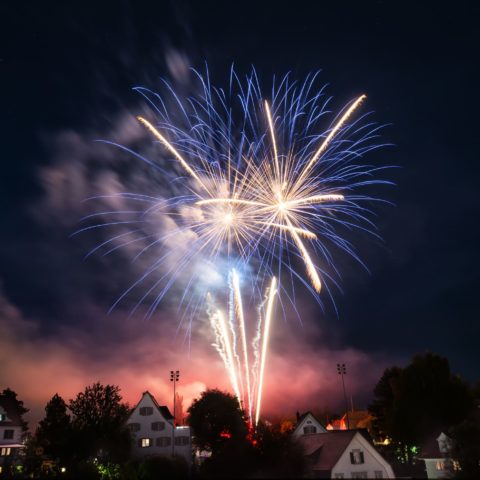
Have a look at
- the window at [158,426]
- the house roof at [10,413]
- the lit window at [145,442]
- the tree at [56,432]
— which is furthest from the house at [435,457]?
the house roof at [10,413]

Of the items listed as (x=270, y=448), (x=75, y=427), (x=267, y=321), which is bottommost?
(x=270, y=448)

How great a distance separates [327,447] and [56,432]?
3527 cm

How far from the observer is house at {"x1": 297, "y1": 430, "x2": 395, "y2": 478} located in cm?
4853

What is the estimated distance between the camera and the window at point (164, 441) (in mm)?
70938

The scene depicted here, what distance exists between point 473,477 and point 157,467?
105 feet

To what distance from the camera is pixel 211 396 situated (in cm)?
6450

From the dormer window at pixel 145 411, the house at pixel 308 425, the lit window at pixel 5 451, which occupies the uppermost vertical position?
the dormer window at pixel 145 411

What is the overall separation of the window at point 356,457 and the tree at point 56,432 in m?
35.9

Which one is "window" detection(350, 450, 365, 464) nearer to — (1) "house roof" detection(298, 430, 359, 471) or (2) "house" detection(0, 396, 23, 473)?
(1) "house roof" detection(298, 430, 359, 471)

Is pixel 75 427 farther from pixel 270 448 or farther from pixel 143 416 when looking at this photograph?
pixel 270 448

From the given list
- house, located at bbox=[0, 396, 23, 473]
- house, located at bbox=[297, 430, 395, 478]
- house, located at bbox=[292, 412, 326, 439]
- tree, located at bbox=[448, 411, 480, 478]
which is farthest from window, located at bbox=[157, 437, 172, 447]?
tree, located at bbox=[448, 411, 480, 478]

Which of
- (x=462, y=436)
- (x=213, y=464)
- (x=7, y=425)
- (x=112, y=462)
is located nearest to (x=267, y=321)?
(x=213, y=464)

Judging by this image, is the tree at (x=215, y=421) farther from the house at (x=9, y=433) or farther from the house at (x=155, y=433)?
the house at (x=9, y=433)

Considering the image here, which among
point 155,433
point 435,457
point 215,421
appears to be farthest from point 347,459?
point 155,433
